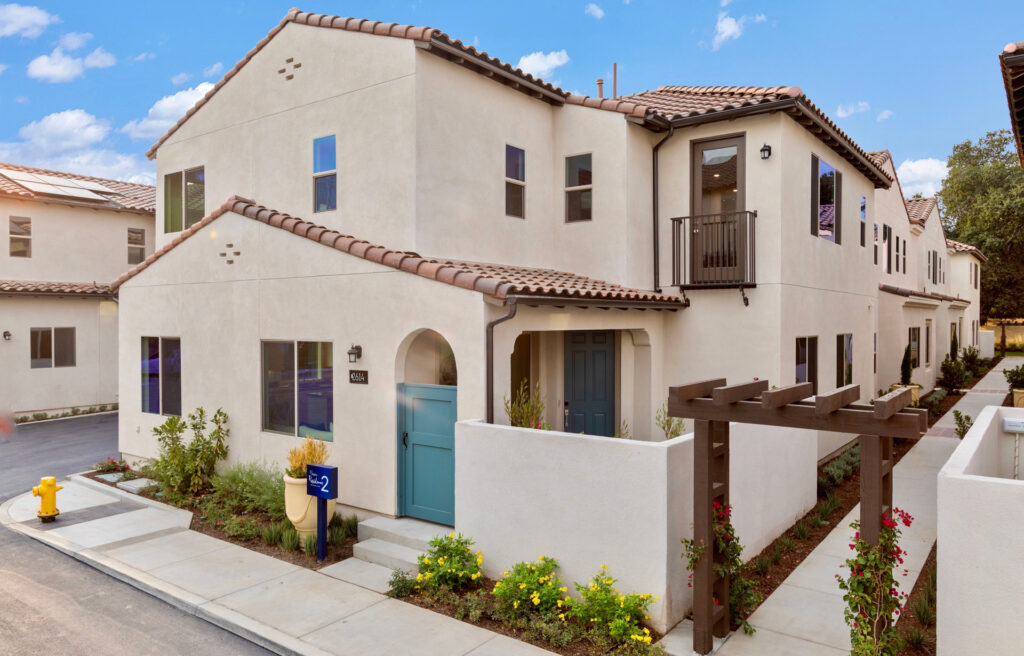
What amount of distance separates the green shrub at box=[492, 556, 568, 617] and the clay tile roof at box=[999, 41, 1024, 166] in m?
7.25

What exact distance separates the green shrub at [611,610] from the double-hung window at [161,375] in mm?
9231

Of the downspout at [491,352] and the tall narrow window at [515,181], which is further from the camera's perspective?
the tall narrow window at [515,181]

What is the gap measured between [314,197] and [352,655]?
8.04m

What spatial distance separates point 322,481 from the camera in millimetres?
8391

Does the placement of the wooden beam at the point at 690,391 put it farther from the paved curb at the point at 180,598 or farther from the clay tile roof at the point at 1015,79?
the clay tile roof at the point at 1015,79

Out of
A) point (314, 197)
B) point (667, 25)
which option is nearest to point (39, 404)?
point (314, 197)

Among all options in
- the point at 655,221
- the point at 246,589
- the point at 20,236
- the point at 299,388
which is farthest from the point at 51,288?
the point at 655,221

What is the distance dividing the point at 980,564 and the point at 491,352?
5234 mm

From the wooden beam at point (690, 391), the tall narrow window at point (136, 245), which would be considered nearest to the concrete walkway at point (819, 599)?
the wooden beam at point (690, 391)

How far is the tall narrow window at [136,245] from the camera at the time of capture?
76.5 ft

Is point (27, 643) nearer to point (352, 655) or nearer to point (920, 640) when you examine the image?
point (352, 655)

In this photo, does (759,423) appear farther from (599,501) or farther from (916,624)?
(916,624)

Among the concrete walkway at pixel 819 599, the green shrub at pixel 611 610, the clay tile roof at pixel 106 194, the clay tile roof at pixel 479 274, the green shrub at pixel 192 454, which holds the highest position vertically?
the clay tile roof at pixel 106 194

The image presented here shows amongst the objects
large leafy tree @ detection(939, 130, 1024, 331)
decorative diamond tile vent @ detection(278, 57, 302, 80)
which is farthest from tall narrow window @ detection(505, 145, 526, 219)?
large leafy tree @ detection(939, 130, 1024, 331)
